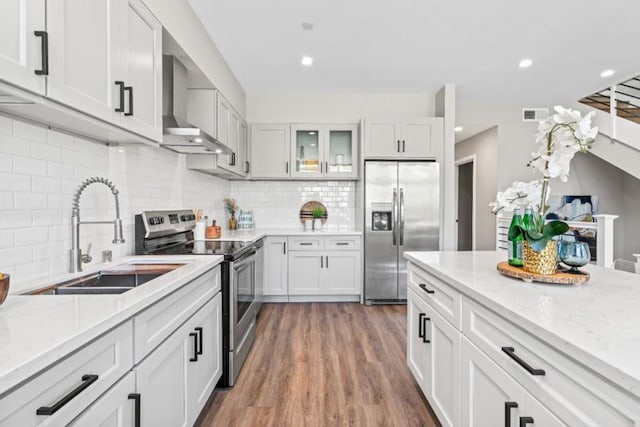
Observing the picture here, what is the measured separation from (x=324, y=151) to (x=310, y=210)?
846mm

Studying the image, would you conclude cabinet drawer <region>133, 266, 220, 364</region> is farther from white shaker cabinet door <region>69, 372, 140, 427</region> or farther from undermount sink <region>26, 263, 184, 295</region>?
undermount sink <region>26, 263, 184, 295</region>

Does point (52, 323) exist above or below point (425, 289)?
above

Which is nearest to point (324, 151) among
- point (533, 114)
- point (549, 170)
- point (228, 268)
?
point (228, 268)

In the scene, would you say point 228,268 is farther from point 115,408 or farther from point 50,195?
point 115,408

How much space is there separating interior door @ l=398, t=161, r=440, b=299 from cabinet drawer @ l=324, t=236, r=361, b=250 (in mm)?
524

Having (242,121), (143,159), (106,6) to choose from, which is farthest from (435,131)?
(106,6)

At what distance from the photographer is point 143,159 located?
229 centimetres

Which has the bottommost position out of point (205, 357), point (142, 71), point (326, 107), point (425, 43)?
point (205, 357)

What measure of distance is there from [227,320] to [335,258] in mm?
2031

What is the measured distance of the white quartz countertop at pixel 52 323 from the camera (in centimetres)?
65

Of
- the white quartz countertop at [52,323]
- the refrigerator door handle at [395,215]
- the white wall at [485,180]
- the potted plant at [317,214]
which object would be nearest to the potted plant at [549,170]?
the white quartz countertop at [52,323]

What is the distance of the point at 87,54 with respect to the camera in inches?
49.0

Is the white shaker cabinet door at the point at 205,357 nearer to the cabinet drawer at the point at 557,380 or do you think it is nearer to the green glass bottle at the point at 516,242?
the cabinet drawer at the point at 557,380

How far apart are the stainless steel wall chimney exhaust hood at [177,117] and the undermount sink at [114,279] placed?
837 mm
